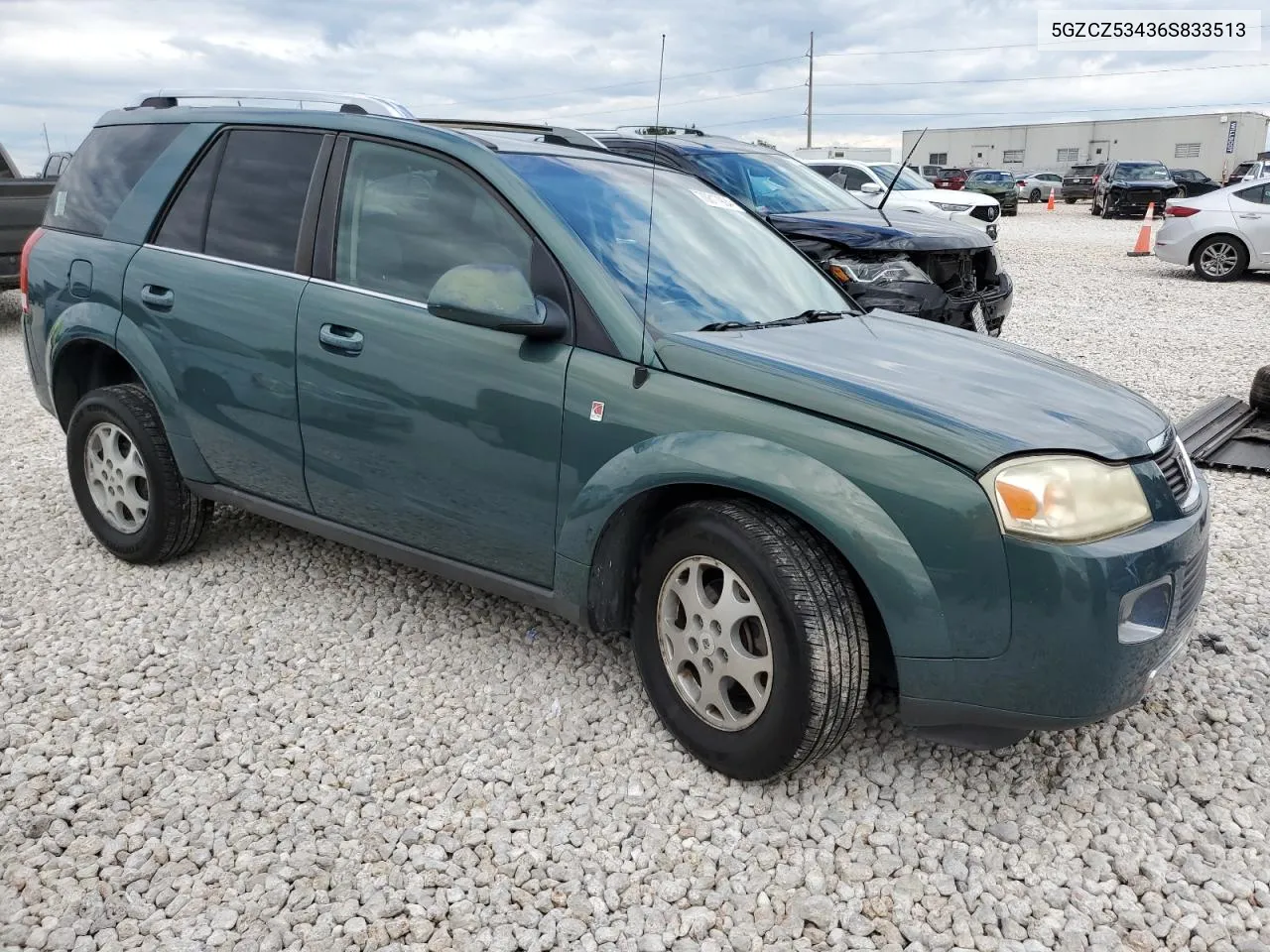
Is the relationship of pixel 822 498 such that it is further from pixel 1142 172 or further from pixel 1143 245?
pixel 1142 172

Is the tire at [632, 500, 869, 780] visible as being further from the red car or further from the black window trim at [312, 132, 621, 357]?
the red car

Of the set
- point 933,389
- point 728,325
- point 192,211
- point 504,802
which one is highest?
point 192,211

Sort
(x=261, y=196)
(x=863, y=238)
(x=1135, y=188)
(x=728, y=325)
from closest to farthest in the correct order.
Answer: (x=728, y=325), (x=261, y=196), (x=863, y=238), (x=1135, y=188)

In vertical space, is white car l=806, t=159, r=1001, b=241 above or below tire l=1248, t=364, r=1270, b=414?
above

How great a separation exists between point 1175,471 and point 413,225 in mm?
2372

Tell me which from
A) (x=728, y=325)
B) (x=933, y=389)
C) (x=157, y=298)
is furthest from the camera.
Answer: (x=157, y=298)

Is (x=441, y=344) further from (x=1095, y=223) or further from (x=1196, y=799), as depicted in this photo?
(x=1095, y=223)

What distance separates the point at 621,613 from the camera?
10.1 feet

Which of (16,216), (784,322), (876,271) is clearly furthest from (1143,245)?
(784,322)

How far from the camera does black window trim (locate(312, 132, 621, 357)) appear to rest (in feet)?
9.61

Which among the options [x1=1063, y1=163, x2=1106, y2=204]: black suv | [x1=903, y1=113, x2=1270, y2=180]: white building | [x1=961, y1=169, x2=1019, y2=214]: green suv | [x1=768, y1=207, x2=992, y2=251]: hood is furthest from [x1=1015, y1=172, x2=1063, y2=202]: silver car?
[x1=768, y1=207, x2=992, y2=251]: hood

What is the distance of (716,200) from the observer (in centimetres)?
390

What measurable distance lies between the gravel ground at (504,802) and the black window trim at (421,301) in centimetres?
119

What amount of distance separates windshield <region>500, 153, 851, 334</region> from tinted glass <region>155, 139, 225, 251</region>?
1.34m
